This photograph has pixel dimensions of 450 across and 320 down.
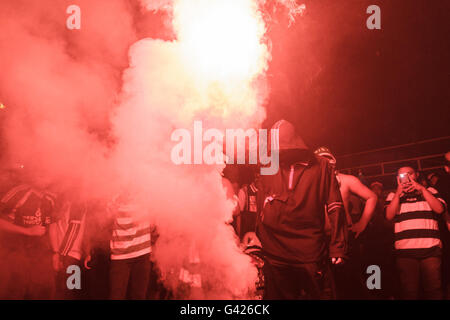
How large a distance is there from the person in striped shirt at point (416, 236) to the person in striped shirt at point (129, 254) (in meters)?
3.06

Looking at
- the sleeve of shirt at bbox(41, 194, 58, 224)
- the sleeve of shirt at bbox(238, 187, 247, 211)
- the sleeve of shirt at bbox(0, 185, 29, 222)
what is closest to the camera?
the sleeve of shirt at bbox(0, 185, 29, 222)

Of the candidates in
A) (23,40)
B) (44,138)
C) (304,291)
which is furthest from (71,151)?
(304,291)

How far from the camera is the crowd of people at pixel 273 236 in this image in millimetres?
2801

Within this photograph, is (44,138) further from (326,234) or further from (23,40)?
(326,234)

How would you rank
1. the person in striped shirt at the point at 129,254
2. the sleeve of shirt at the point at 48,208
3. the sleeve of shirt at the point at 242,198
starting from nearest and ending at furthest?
the person in striped shirt at the point at 129,254 < the sleeve of shirt at the point at 48,208 < the sleeve of shirt at the point at 242,198

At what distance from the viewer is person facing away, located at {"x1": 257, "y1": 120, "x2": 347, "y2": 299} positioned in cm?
272

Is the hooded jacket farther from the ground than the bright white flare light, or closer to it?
closer to it

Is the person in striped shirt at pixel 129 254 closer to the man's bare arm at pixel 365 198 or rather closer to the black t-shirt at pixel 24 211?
the black t-shirt at pixel 24 211

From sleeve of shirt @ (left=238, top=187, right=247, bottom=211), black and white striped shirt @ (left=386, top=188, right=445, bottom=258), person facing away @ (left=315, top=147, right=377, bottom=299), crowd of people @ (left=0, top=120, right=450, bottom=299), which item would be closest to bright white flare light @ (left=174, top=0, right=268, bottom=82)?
crowd of people @ (left=0, top=120, right=450, bottom=299)

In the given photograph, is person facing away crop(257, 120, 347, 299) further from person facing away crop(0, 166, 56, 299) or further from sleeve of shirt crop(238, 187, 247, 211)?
person facing away crop(0, 166, 56, 299)

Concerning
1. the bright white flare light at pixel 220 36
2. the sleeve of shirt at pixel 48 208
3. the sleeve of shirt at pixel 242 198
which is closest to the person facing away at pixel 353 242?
the sleeve of shirt at pixel 242 198

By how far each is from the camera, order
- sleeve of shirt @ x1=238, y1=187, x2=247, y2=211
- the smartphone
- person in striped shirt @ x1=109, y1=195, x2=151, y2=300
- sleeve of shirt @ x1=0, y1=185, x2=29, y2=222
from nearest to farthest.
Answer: person in striped shirt @ x1=109, y1=195, x2=151, y2=300 < sleeve of shirt @ x1=0, y1=185, x2=29, y2=222 < sleeve of shirt @ x1=238, y1=187, x2=247, y2=211 < the smartphone

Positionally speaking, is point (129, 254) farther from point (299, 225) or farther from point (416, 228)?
point (416, 228)

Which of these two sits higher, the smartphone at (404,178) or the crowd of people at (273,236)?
the smartphone at (404,178)
